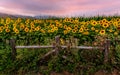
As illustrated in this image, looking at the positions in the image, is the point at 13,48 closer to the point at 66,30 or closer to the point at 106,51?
the point at 66,30

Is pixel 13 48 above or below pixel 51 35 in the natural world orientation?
below

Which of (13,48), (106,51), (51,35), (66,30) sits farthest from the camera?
(66,30)

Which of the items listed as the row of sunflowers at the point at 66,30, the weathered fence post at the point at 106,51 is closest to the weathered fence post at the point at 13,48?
the row of sunflowers at the point at 66,30

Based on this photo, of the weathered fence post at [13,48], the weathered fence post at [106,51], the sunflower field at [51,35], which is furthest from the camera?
the weathered fence post at [13,48]

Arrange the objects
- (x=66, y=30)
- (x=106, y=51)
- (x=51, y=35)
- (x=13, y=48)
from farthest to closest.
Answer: (x=66, y=30) → (x=51, y=35) → (x=13, y=48) → (x=106, y=51)

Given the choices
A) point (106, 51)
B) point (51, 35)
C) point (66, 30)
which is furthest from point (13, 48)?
point (106, 51)

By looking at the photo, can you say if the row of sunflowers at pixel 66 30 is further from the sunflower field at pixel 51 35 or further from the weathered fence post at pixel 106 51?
the weathered fence post at pixel 106 51

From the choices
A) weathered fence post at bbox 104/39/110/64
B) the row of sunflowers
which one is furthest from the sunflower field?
weathered fence post at bbox 104/39/110/64

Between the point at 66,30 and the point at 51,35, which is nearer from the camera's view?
the point at 51,35

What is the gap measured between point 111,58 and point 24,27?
13.9 ft

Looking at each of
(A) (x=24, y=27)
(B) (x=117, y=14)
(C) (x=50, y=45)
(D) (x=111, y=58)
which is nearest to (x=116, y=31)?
(D) (x=111, y=58)

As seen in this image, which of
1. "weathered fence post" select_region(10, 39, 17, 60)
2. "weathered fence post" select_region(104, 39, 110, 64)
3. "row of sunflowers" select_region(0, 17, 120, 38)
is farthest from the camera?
"row of sunflowers" select_region(0, 17, 120, 38)

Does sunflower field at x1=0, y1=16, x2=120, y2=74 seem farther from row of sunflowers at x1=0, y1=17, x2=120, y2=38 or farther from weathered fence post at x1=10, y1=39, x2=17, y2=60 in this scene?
weathered fence post at x1=10, y1=39, x2=17, y2=60

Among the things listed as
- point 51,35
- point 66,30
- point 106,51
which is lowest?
point 106,51
